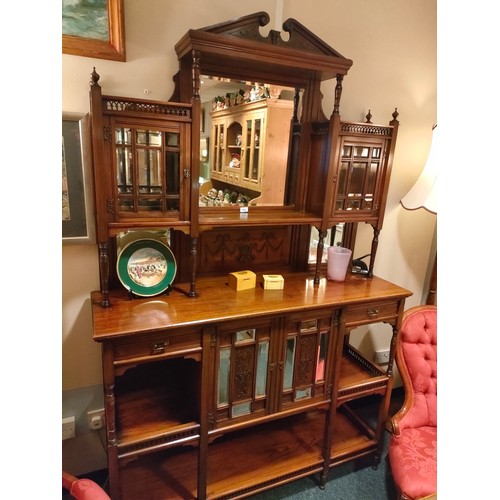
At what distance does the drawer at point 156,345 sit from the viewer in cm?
129

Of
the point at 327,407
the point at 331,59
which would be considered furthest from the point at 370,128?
the point at 327,407

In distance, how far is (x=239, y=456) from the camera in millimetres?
1880

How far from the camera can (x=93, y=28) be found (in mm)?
1366

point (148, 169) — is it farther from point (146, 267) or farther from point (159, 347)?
point (159, 347)

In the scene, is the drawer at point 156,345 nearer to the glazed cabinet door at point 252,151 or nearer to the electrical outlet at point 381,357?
the glazed cabinet door at point 252,151

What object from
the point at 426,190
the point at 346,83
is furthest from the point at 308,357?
the point at 346,83

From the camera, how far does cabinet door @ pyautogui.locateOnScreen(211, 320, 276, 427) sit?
1495 mm

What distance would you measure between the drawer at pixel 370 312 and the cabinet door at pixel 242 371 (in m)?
0.41

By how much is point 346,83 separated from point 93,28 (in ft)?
3.94


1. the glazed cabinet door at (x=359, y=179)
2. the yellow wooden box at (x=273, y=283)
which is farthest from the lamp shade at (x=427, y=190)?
the yellow wooden box at (x=273, y=283)

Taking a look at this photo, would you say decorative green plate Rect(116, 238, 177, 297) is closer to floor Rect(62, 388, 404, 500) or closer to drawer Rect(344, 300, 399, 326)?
drawer Rect(344, 300, 399, 326)
